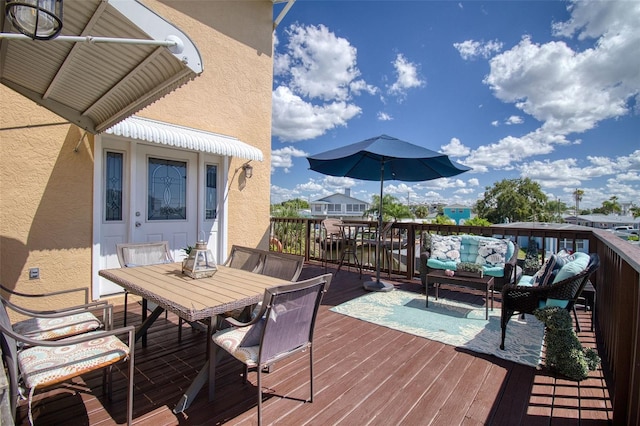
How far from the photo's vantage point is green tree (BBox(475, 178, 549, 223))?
123ft

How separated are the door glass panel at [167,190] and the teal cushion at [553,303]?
5.26 meters

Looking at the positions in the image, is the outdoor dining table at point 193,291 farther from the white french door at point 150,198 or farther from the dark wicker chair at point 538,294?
the dark wicker chair at point 538,294

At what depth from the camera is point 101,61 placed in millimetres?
2326

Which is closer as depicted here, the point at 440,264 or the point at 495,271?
the point at 495,271

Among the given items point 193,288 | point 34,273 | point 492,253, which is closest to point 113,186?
point 34,273

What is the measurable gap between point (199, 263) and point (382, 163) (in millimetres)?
3696

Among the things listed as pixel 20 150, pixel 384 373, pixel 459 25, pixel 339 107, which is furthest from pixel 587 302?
pixel 339 107

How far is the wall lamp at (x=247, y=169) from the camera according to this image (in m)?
5.94

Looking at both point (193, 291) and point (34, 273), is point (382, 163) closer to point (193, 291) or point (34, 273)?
point (193, 291)

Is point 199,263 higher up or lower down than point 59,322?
higher up

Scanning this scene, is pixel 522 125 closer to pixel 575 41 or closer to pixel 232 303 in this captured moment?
pixel 575 41

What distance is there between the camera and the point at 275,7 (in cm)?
669

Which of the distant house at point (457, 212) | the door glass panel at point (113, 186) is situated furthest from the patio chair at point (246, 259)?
the distant house at point (457, 212)

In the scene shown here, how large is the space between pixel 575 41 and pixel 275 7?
47.4 ft
